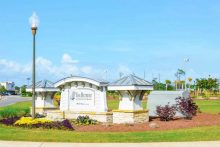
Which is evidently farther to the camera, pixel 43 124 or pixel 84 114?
pixel 84 114

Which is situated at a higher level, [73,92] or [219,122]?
[73,92]

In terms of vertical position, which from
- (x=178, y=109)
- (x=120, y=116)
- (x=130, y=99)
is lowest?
(x=120, y=116)

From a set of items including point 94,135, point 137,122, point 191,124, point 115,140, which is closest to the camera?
point 115,140

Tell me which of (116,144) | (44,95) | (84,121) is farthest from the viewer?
(44,95)

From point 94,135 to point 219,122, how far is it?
6803 mm

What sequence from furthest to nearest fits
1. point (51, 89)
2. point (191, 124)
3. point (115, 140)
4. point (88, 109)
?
point (51, 89)
point (88, 109)
point (191, 124)
point (115, 140)

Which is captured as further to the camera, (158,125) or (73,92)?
(73,92)

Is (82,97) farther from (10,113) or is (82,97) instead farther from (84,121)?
(10,113)

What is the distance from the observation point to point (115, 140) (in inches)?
503

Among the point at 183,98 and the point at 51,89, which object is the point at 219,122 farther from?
the point at 51,89

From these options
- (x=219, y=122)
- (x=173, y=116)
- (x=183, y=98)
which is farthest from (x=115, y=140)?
(x=183, y=98)

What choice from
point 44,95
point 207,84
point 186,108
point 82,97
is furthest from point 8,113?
point 207,84

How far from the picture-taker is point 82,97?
21.9 metres

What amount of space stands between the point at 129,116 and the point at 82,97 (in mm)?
3399
